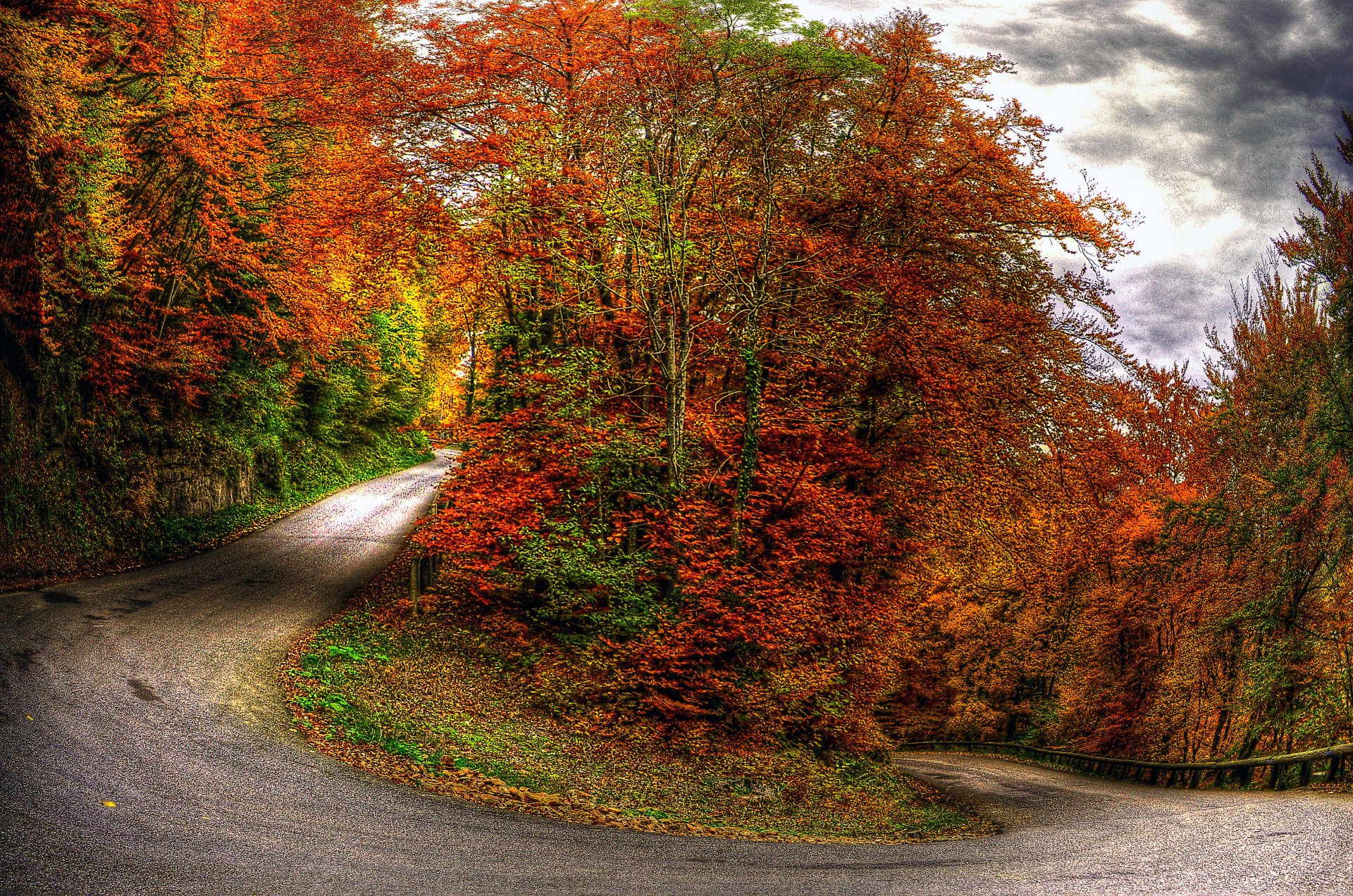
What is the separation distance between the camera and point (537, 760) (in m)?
10.6

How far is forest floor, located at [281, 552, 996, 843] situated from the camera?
9.03m

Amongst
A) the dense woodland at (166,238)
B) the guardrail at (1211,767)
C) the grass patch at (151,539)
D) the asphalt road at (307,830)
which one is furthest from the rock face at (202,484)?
the guardrail at (1211,767)

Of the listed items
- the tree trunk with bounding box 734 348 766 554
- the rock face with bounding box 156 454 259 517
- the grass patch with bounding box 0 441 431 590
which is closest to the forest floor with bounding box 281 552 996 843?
the tree trunk with bounding box 734 348 766 554

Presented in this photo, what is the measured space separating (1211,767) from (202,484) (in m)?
22.8

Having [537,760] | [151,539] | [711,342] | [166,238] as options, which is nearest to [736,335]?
[711,342]

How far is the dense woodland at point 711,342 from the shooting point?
12703 millimetres

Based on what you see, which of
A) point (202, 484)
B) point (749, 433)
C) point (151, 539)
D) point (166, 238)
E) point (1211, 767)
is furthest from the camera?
point (202, 484)

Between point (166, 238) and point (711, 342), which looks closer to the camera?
point (711, 342)

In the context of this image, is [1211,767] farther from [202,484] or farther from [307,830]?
[202,484]

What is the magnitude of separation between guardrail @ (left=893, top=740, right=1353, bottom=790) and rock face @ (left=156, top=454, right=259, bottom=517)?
17109 mm

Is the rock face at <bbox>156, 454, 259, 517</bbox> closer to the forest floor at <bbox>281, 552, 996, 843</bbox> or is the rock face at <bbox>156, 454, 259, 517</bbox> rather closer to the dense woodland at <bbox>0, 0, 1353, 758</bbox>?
the dense woodland at <bbox>0, 0, 1353, 758</bbox>

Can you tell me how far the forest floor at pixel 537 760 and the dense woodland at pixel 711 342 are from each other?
0.62 meters

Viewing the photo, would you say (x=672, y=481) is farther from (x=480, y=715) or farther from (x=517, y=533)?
(x=480, y=715)

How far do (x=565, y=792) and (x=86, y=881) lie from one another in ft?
17.6
